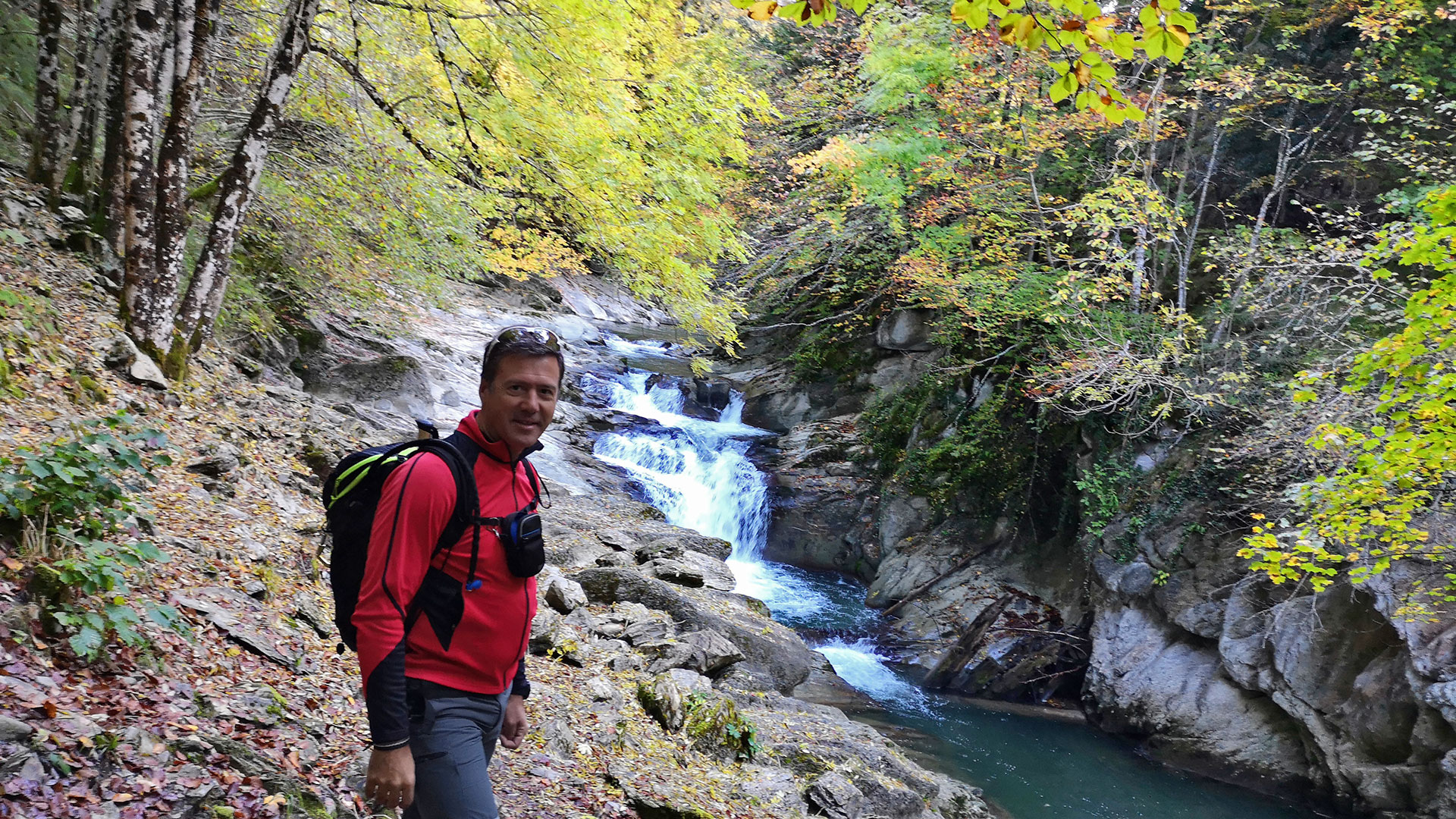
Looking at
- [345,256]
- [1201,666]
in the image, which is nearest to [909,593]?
[1201,666]

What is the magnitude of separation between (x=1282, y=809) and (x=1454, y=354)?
589 centimetres

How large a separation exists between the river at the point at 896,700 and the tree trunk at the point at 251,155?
8.39 m

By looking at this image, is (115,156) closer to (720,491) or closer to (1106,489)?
(720,491)

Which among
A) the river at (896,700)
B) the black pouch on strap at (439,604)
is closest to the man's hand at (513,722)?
the black pouch on strap at (439,604)

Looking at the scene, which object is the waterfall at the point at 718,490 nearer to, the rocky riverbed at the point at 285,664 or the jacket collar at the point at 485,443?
the rocky riverbed at the point at 285,664

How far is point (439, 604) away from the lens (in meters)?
2.19

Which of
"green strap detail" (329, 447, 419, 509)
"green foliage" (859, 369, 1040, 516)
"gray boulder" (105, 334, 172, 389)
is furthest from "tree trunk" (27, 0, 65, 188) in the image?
"green foliage" (859, 369, 1040, 516)

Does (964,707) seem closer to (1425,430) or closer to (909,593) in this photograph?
(909,593)

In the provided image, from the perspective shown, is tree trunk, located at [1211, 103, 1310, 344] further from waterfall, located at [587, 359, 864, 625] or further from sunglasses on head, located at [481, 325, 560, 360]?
sunglasses on head, located at [481, 325, 560, 360]

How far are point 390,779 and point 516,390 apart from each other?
3.39 feet

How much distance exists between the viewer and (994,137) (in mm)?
13625

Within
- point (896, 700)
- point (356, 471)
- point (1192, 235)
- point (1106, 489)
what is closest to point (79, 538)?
point (356, 471)

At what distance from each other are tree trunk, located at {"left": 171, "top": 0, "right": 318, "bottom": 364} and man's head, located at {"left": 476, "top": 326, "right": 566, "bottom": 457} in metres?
5.76

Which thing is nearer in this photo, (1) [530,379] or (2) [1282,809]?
(1) [530,379]
